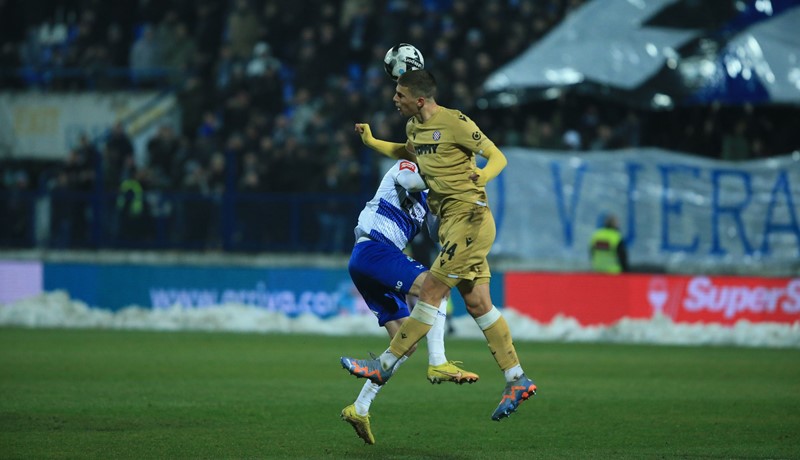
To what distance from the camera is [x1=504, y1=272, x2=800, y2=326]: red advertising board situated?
17.7 meters

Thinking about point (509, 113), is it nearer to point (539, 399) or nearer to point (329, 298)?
point (329, 298)

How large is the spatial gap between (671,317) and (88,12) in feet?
49.0

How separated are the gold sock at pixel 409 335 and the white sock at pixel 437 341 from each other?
275 mm

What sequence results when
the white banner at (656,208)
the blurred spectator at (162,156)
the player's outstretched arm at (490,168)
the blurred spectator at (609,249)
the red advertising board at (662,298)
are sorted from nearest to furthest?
the player's outstretched arm at (490,168) < the red advertising board at (662,298) < the blurred spectator at (609,249) < the white banner at (656,208) < the blurred spectator at (162,156)

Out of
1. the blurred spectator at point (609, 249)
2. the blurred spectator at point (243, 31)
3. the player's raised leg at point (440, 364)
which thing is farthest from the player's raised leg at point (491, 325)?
the blurred spectator at point (243, 31)

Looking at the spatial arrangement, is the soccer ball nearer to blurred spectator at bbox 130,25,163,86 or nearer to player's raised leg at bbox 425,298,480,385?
player's raised leg at bbox 425,298,480,385

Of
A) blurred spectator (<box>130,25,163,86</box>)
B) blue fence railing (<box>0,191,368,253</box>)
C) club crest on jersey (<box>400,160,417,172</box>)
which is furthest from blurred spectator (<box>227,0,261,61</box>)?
club crest on jersey (<box>400,160,417,172</box>)

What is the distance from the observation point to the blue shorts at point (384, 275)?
864 centimetres

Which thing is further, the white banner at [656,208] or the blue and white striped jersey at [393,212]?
the white banner at [656,208]

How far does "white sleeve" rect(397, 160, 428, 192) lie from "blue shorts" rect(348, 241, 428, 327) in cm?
47

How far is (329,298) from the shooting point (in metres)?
19.5

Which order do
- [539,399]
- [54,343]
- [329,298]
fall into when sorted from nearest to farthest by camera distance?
[539,399]
[54,343]
[329,298]

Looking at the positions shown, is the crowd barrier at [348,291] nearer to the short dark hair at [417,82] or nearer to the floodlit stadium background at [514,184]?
the floodlit stadium background at [514,184]

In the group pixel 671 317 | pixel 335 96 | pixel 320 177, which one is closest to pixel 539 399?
pixel 671 317
